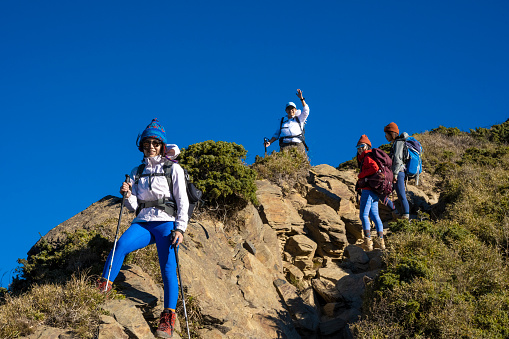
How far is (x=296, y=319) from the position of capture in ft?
29.5

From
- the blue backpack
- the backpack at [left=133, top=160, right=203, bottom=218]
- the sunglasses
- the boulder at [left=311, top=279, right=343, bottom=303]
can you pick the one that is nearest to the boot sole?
the backpack at [left=133, top=160, right=203, bottom=218]

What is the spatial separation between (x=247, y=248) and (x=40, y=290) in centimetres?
482

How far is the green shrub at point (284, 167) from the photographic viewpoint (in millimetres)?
13992

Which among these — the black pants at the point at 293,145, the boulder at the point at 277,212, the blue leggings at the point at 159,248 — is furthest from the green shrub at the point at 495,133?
the blue leggings at the point at 159,248

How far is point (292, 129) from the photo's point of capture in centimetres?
1449

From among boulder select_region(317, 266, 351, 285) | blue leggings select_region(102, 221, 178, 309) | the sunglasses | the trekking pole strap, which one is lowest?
blue leggings select_region(102, 221, 178, 309)

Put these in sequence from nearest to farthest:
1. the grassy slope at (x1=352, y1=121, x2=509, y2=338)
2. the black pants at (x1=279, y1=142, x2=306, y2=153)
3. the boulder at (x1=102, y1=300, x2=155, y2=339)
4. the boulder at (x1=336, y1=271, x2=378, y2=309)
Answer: the boulder at (x1=102, y1=300, x2=155, y2=339) < the grassy slope at (x1=352, y1=121, x2=509, y2=338) < the boulder at (x1=336, y1=271, x2=378, y2=309) < the black pants at (x1=279, y1=142, x2=306, y2=153)

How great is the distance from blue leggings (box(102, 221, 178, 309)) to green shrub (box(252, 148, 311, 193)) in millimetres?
7830

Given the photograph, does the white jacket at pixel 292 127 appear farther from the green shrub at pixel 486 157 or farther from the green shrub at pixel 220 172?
the green shrub at pixel 486 157

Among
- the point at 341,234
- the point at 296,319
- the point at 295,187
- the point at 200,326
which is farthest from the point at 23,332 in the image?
the point at 295,187

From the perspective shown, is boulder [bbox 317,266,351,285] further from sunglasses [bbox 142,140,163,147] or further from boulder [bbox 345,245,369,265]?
sunglasses [bbox 142,140,163,147]

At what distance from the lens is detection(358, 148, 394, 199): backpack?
34.0ft

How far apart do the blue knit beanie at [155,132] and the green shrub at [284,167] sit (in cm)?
743

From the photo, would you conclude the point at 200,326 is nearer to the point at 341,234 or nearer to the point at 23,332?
the point at 23,332
